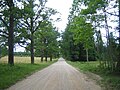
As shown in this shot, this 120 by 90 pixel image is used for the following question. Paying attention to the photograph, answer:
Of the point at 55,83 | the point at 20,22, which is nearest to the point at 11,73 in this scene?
the point at 55,83

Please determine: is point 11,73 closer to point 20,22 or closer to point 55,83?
point 55,83

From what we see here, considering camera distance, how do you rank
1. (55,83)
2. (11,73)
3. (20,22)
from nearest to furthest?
(55,83) → (11,73) → (20,22)

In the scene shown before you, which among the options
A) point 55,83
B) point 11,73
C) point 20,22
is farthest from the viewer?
point 20,22

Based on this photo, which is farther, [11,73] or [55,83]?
[11,73]

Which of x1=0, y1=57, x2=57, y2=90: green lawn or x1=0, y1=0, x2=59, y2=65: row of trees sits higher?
x1=0, y1=0, x2=59, y2=65: row of trees

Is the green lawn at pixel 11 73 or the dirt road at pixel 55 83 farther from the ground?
the green lawn at pixel 11 73

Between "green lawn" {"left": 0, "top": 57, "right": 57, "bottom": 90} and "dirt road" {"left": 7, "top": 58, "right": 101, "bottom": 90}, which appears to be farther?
"green lawn" {"left": 0, "top": 57, "right": 57, "bottom": 90}

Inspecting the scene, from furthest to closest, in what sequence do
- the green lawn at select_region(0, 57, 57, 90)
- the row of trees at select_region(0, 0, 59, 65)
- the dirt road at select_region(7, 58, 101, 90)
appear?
the row of trees at select_region(0, 0, 59, 65) → the green lawn at select_region(0, 57, 57, 90) → the dirt road at select_region(7, 58, 101, 90)

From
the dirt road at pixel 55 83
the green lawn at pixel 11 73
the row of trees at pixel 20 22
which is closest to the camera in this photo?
the dirt road at pixel 55 83

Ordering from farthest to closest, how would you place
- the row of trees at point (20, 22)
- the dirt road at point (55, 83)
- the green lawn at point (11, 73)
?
the row of trees at point (20, 22) < the green lawn at point (11, 73) < the dirt road at point (55, 83)

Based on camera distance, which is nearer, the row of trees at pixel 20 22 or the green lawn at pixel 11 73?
the green lawn at pixel 11 73

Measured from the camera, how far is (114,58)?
2530 centimetres

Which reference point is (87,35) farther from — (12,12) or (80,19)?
(12,12)

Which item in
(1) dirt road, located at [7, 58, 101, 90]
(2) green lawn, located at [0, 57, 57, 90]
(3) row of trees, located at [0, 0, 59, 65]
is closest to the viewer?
(1) dirt road, located at [7, 58, 101, 90]
